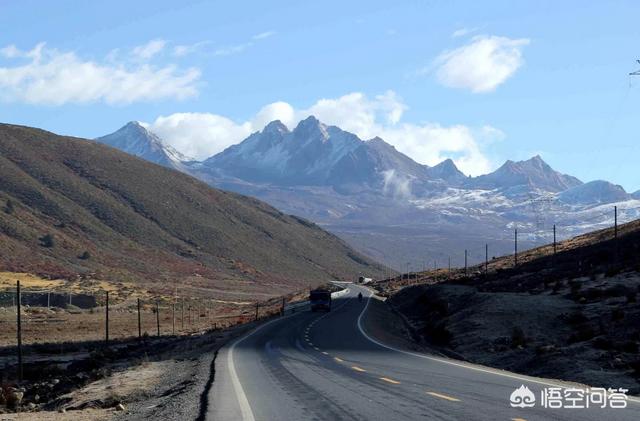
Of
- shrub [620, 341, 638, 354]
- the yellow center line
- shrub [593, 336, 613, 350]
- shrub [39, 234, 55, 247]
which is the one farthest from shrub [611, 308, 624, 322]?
shrub [39, 234, 55, 247]

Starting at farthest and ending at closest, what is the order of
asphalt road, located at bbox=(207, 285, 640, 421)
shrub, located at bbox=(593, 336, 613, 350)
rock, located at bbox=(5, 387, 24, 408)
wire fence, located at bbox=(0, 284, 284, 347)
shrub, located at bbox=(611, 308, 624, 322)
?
wire fence, located at bbox=(0, 284, 284, 347)
shrub, located at bbox=(611, 308, 624, 322)
shrub, located at bbox=(593, 336, 613, 350)
rock, located at bbox=(5, 387, 24, 408)
asphalt road, located at bbox=(207, 285, 640, 421)

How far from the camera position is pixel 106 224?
16125cm

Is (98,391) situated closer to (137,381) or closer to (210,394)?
(137,381)

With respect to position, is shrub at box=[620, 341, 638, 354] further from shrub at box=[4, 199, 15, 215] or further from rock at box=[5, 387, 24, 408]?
shrub at box=[4, 199, 15, 215]

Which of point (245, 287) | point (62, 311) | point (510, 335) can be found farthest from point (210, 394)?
point (245, 287)

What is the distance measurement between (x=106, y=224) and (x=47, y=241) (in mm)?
26133

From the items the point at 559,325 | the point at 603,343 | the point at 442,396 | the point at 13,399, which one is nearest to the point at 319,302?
the point at 559,325

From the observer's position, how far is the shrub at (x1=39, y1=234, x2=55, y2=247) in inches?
5300

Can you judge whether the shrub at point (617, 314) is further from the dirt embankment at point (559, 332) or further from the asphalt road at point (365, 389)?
the asphalt road at point (365, 389)

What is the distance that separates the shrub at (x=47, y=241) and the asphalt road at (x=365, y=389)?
110 meters

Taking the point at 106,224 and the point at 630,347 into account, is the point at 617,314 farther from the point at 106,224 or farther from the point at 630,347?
the point at 106,224

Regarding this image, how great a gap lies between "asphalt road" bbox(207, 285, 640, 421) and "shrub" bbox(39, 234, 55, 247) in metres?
110

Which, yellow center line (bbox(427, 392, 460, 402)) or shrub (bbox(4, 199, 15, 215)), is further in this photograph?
shrub (bbox(4, 199, 15, 215))

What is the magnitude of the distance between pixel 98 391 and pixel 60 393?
15.3 feet
